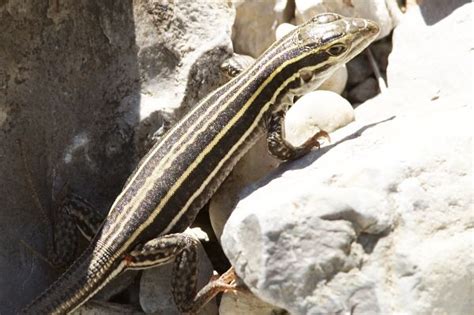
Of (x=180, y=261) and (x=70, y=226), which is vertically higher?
(x=70, y=226)

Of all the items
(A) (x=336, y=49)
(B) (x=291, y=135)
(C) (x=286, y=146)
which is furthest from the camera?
(B) (x=291, y=135)

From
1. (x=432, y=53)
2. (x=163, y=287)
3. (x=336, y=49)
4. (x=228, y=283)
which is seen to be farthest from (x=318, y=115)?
A: (x=163, y=287)

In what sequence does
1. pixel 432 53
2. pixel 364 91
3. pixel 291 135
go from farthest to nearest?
pixel 364 91 → pixel 291 135 → pixel 432 53

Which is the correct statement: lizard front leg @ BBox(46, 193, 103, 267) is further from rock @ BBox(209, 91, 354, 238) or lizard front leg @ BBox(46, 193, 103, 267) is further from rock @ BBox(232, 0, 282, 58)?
rock @ BBox(232, 0, 282, 58)

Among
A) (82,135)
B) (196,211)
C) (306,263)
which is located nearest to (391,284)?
(306,263)

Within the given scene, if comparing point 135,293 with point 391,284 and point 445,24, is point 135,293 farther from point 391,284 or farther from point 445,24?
point 445,24

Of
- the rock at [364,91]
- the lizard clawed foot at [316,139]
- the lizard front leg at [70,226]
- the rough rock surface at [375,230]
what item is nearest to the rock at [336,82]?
the rock at [364,91]

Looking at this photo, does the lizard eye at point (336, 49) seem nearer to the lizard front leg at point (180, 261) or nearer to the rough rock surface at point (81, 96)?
the rough rock surface at point (81, 96)

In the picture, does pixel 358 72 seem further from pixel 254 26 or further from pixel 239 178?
pixel 239 178
